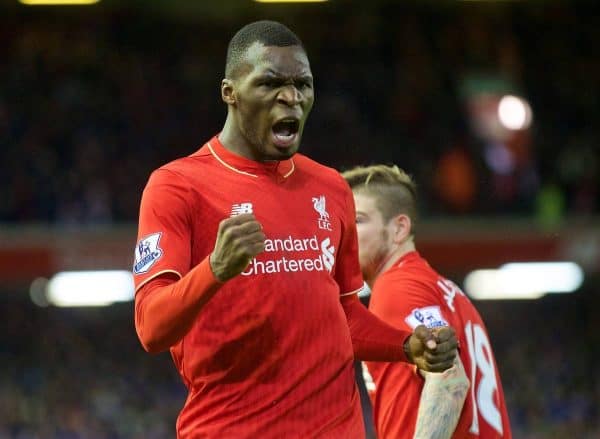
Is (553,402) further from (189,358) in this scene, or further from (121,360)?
(189,358)

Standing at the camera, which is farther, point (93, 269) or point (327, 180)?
point (93, 269)

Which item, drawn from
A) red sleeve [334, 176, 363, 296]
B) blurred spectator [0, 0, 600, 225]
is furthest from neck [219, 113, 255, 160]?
blurred spectator [0, 0, 600, 225]

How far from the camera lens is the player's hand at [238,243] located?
2996mm

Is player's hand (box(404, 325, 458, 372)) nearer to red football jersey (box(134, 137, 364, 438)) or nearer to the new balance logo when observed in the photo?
red football jersey (box(134, 137, 364, 438))

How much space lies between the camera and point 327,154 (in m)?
15.4

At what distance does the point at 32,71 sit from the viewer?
664 inches

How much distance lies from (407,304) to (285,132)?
3.41 ft

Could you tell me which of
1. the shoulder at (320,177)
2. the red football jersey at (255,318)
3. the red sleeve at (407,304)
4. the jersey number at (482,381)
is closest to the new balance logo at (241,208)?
the red football jersey at (255,318)

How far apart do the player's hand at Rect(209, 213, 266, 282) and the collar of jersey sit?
65cm

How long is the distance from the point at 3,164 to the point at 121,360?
3.52m

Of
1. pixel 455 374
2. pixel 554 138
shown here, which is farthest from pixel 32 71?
pixel 455 374

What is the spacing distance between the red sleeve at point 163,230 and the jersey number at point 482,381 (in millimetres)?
1388

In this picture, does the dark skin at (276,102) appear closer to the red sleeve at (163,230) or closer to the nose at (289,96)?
the nose at (289,96)

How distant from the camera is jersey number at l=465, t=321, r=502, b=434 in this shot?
436cm
